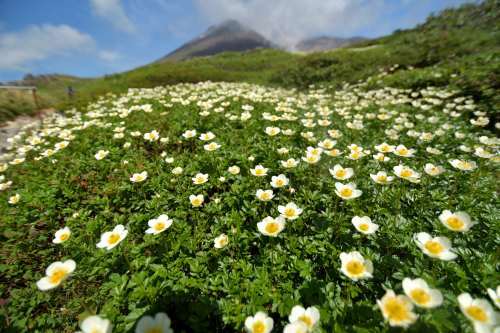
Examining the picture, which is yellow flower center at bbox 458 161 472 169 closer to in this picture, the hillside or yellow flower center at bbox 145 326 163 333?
yellow flower center at bbox 145 326 163 333

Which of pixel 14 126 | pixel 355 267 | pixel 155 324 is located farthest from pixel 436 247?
pixel 14 126

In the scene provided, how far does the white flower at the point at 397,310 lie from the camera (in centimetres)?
132

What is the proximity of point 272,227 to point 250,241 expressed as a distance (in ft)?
1.45

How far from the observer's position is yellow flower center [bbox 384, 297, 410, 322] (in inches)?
52.9

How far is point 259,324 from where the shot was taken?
Answer: 1611 millimetres

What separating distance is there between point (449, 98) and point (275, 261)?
22.8 feet

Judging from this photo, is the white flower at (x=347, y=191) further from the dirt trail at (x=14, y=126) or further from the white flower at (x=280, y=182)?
the dirt trail at (x=14, y=126)

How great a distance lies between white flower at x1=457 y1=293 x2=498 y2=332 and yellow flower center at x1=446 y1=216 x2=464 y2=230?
22.7 inches

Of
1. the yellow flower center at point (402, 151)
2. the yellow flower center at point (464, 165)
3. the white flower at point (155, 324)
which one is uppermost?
the yellow flower center at point (402, 151)

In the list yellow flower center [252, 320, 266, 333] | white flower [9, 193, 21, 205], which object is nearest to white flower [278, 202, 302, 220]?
yellow flower center [252, 320, 266, 333]

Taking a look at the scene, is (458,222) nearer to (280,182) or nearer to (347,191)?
(347,191)

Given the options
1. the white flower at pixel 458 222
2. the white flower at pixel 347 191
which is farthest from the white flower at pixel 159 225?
the white flower at pixel 458 222

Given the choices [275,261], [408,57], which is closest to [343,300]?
[275,261]

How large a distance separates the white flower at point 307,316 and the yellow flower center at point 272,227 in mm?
649
